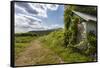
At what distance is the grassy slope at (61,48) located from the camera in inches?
86.0

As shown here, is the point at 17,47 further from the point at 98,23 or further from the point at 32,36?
the point at 98,23

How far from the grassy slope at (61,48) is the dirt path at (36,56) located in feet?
0.19

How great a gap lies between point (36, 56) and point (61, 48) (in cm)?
30

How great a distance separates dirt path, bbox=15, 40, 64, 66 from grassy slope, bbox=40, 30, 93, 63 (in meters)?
0.06

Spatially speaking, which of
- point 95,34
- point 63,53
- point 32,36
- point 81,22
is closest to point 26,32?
point 32,36

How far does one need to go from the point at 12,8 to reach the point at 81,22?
787 mm

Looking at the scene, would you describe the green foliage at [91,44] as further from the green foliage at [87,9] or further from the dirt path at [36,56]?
the dirt path at [36,56]

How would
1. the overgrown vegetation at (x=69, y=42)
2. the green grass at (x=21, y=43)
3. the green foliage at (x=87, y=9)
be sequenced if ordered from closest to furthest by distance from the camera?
the green grass at (x=21, y=43), the overgrown vegetation at (x=69, y=42), the green foliage at (x=87, y=9)

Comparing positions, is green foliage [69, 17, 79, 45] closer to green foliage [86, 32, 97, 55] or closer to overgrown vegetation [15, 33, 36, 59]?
green foliage [86, 32, 97, 55]

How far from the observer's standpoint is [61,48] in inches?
88.0

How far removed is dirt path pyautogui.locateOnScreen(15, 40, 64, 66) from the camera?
2078 mm

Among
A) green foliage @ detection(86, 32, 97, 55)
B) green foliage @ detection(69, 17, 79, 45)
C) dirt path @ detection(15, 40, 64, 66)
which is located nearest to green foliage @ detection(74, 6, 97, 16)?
green foliage @ detection(69, 17, 79, 45)

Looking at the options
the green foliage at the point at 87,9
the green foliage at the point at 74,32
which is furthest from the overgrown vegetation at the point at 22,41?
the green foliage at the point at 87,9

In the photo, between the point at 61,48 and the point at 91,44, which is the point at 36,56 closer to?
the point at 61,48
